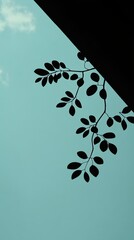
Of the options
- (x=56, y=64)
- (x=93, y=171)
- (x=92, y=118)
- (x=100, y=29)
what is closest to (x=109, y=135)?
(x=92, y=118)

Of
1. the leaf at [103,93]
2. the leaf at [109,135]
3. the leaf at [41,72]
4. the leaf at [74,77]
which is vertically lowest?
the leaf at [109,135]

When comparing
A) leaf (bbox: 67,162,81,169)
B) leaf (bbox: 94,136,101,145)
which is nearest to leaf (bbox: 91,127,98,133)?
leaf (bbox: 94,136,101,145)

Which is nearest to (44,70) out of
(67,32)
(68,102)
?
(68,102)

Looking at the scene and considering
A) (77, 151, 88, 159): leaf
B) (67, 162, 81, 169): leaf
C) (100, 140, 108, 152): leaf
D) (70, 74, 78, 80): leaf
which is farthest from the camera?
(70, 74, 78, 80): leaf

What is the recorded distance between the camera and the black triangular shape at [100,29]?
1.37 metres

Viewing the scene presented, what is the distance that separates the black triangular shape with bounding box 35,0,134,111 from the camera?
137 centimetres

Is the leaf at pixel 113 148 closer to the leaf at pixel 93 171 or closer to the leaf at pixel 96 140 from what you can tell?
the leaf at pixel 96 140

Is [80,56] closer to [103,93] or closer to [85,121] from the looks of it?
[103,93]

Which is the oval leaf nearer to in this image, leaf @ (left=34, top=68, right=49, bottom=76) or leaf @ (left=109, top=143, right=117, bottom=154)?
leaf @ (left=109, top=143, right=117, bottom=154)

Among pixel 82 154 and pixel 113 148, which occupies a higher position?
pixel 82 154

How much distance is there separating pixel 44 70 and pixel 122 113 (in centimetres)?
105

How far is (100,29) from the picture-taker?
4.53 ft

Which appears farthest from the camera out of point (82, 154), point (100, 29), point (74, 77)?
point (74, 77)

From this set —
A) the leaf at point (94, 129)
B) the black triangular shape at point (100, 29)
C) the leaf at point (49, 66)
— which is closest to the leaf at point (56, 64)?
the leaf at point (49, 66)
